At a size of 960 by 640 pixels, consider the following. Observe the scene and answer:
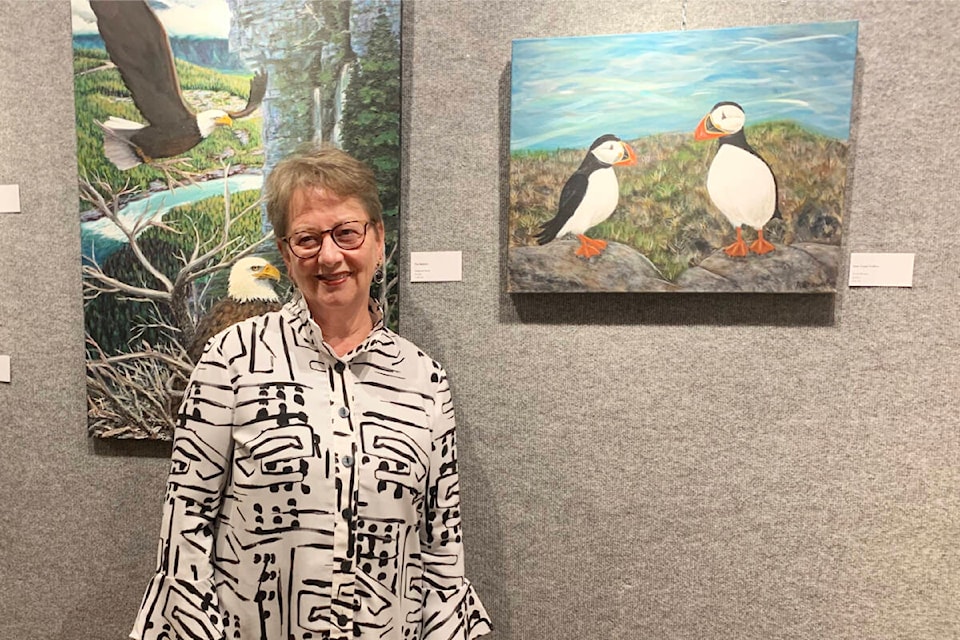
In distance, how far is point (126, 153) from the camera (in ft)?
4.18

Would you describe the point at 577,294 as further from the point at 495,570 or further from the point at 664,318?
the point at 495,570

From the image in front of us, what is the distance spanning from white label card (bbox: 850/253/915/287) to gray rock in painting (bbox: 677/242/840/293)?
0.07 meters

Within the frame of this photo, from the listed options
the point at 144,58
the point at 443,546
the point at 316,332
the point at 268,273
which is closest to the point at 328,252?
the point at 316,332

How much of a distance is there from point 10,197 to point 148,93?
45cm

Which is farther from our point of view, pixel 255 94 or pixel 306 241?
pixel 255 94

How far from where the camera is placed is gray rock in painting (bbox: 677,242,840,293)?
44.3 inches

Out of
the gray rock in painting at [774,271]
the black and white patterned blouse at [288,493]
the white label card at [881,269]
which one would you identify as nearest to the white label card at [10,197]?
the black and white patterned blouse at [288,493]

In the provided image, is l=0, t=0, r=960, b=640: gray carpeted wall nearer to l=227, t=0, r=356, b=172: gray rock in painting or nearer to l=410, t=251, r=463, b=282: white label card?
l=410, t=251, r=463, b=282: white label card

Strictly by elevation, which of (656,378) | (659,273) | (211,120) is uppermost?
(211,120)

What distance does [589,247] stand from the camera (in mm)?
1190

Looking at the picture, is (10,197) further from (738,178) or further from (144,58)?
(738,178)

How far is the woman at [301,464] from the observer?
885 millimetres

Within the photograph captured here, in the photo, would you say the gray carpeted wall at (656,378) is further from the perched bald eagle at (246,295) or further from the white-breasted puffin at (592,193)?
the perched bald eagle at (246,295)

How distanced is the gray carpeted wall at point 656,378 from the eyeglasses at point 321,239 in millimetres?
375
